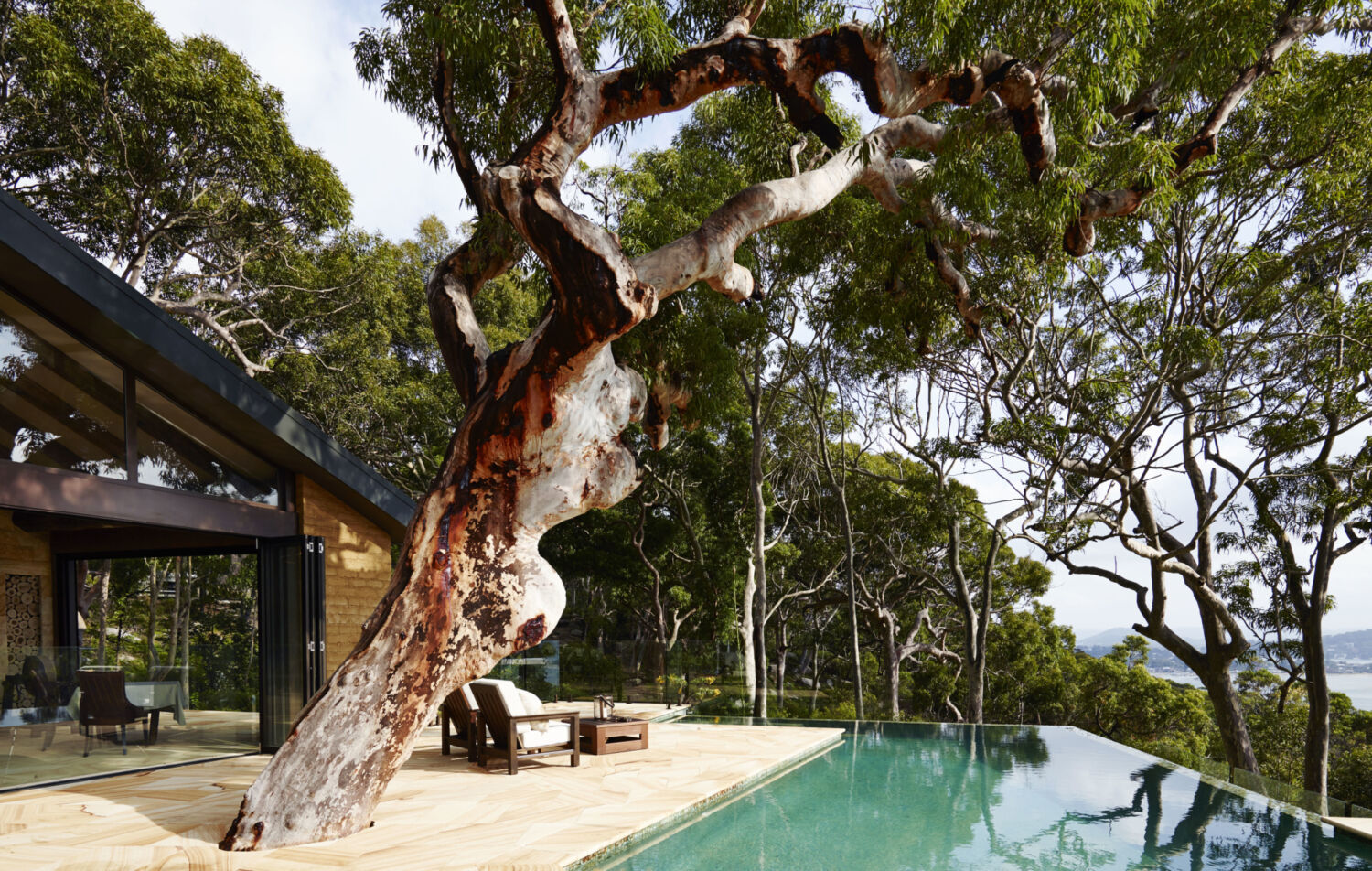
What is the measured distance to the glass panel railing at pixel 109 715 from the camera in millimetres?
7523

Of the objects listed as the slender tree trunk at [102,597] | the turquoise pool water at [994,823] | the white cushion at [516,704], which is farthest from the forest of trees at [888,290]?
the slender tree trunk at [102,597]

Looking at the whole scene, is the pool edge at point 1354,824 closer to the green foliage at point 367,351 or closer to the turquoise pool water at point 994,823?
the turquoise pool water at point 994,823

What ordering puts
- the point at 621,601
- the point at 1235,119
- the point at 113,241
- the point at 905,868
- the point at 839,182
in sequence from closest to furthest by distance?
the point at 905,868
the point at 839,182
the point at 1235,119
the point at 113,241
the point at 621,601

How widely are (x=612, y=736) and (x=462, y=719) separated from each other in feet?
5.01

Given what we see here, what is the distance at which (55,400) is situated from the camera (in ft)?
25.5

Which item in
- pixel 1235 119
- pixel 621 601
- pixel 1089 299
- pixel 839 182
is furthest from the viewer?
pixel 621 601

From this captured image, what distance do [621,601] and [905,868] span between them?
1925 centimetres

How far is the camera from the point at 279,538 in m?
9.76

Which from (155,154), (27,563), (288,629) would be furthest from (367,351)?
(288,629)

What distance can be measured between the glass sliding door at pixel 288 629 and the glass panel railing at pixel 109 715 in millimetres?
249

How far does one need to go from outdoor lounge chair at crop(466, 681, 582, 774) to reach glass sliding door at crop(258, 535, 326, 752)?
7.53 feet

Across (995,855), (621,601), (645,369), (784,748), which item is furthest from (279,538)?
(621,601)

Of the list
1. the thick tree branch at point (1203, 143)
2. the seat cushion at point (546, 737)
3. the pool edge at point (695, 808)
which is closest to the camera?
the pool edge at point (695, 808)

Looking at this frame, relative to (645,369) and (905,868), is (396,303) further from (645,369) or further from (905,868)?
(905,868)
